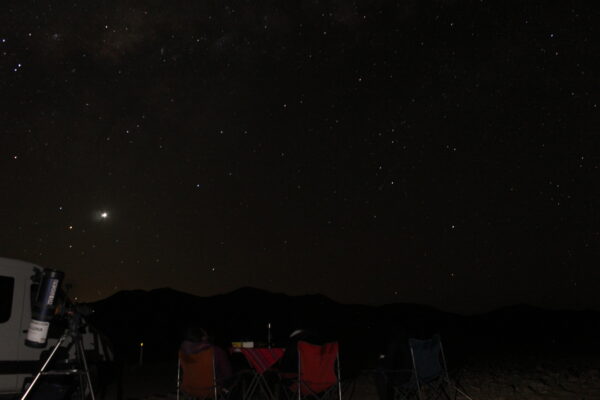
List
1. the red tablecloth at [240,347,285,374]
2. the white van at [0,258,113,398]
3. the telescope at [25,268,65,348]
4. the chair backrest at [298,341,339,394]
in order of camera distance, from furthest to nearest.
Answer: the red tablecloth at [240,347,285,374]
the chair backrest at [298,341,339,394]
the white van at [0,258,113,398]
the telescope at [25,268,65,348]

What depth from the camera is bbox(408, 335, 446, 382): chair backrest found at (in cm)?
596

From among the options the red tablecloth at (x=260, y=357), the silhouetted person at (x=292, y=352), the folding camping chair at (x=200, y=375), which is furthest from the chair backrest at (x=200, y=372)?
the silhouetted person at (x=292, y=352)

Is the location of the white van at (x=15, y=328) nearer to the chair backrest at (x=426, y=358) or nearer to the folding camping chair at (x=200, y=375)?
the folding camping chair at (x=200, y=375)

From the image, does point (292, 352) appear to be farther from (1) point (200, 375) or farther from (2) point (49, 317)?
(2) point (49, 317)

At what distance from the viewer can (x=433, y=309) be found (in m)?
77.4

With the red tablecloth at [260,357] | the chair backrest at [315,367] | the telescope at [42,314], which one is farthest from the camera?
the red tablecloth at [260,357]

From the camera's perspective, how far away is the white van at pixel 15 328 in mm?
5176

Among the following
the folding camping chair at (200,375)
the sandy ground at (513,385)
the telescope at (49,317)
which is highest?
the telescope at (49,317)

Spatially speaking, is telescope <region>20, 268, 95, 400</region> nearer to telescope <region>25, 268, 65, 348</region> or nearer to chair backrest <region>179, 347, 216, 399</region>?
telescope <region>25, 268, 65, 348</region>

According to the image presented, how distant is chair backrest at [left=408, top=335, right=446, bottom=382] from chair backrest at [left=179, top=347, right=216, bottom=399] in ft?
6.69

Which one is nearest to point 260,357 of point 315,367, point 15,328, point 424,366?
point 315,367

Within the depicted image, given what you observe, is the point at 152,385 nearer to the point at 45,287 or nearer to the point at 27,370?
the point at 27,370

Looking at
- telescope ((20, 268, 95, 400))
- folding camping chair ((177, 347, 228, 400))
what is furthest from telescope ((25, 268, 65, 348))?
folding camping chair ((177, 347, 228, 400))

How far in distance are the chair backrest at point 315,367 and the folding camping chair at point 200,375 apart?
31.2 inches
